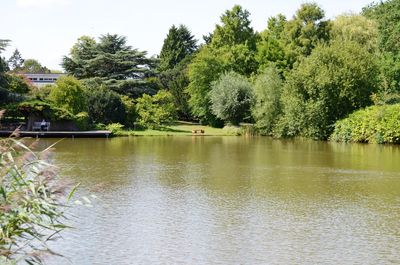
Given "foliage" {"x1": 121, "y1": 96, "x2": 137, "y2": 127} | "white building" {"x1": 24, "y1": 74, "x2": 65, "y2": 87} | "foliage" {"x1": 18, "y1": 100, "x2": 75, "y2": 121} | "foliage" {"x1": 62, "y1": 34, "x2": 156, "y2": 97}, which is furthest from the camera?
"white building" {"x1": 24, "y1": 74, "x2": 65, "y2": 87}

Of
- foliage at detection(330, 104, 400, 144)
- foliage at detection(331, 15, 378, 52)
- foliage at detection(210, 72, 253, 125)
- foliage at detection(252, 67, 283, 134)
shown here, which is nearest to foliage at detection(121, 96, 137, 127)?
foliage at detection(210, 72, 253, 125)

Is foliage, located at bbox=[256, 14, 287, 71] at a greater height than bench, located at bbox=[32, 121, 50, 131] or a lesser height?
greater

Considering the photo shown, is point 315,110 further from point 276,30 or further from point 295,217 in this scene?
point 295,217

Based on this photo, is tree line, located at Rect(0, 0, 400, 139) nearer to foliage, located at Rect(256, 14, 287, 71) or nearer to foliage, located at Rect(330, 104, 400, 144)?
foliage, located at Rect(256, 14, 287, 71)

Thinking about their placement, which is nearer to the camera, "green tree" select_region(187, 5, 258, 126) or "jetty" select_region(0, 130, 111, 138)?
"jetty" select_region(0, 130, 111, 138)

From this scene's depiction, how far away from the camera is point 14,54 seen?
122688mm

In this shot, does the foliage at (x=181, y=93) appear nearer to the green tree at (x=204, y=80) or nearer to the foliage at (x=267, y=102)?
the green tree at (x=204, y=80)

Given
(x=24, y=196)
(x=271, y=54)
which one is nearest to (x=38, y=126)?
(x=271, y=54)

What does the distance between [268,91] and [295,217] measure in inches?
1186

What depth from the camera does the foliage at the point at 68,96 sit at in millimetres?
45031

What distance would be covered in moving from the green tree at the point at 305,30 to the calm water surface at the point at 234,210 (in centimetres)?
2251

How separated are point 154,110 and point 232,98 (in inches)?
244

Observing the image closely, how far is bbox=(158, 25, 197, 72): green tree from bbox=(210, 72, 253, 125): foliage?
21.8 metres

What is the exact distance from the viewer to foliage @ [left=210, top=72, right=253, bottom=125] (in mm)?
46875
